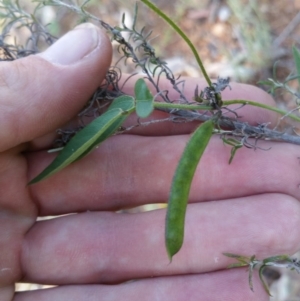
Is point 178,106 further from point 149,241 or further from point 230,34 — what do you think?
point 230,34

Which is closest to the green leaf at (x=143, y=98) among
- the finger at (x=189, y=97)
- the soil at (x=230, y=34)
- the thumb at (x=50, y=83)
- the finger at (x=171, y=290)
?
the thumb at (x=50, y=83)

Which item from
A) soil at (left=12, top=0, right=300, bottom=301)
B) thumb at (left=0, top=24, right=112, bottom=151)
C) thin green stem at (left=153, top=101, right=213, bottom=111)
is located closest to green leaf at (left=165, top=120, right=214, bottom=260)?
thin green stem at (left=153, top=101, right=213, bottom=111)

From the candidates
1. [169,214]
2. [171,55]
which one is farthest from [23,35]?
[169,214]

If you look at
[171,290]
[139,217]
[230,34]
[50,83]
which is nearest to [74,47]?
[50,83]

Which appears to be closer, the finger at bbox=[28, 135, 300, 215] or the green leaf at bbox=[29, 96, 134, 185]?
the green leaf at bbox=[29, 96, 134, 185]

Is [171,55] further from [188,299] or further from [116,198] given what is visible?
[188,299]

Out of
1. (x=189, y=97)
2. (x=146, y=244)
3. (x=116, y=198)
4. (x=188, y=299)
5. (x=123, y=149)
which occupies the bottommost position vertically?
(x=188, y=299)

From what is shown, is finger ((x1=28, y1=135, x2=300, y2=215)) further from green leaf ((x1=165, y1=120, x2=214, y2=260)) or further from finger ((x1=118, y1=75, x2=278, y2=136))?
green leaf ((x1=165, y1=120, x2=214, y2=260))
